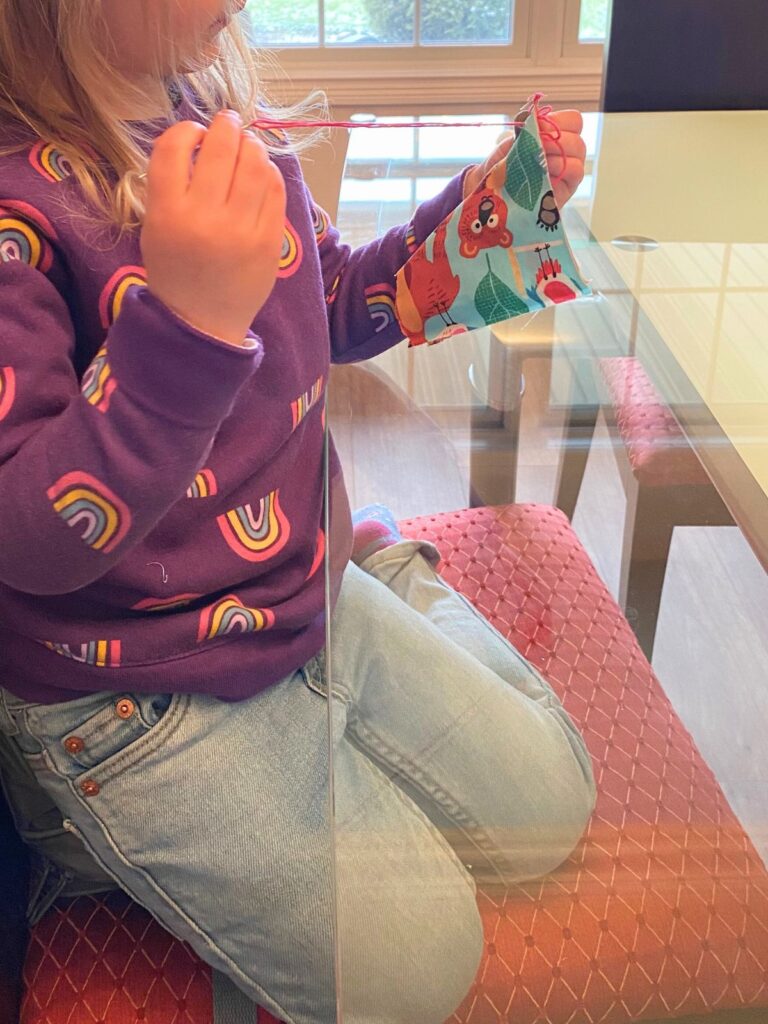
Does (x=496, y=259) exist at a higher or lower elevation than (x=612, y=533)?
higher

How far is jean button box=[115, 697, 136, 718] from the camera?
0.65 metres

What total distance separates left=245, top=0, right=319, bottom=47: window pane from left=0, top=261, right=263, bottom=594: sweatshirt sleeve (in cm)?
221

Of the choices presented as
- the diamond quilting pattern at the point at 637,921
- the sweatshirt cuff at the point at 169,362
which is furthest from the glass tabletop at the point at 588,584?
the sweatshirt cuff at the point at 169,362

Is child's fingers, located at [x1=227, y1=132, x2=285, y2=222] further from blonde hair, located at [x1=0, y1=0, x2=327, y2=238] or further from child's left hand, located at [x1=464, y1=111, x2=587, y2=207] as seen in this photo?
child's left hand, located at [x1=464, y1=111, x2=587, y2=207]

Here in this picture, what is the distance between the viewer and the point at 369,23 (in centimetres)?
253

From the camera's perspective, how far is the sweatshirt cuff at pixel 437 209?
855 millimetres

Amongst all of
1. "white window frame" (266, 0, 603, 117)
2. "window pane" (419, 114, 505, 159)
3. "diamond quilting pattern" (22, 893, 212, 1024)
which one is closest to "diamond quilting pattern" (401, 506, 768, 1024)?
"diamond quilting pattern" (22, 893, 212, 1024)

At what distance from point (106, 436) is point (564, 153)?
1.43 feet

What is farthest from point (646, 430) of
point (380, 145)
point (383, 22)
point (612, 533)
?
point (383, 22)

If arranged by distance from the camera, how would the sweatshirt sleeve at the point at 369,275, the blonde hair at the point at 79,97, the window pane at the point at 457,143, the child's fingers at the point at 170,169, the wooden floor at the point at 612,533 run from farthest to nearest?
1. the window pane at the point at 457,143
2. the sweatshirt sleeve at the point at 369,275
3. the wooden floor at the point at 612,533
4. the blonde hair at the point at 79,97
5. the child's fingers at the point at 170,169

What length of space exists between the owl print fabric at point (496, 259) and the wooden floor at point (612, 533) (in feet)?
0.49

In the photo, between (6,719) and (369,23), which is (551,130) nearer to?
(6,719)

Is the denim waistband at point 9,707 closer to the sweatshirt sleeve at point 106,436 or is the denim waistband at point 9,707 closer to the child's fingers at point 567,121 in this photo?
the sweatshirt sleeve at point 106,436

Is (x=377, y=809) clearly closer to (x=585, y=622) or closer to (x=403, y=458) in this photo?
(x=585, y=622)
